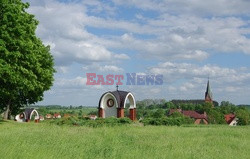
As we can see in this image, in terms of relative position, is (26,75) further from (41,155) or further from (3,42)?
(41,155)

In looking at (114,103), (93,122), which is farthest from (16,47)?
(114,103)

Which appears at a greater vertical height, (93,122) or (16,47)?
(16,47)

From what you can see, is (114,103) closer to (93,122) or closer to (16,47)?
(93,122)

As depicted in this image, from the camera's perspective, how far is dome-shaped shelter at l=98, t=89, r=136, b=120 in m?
45.8

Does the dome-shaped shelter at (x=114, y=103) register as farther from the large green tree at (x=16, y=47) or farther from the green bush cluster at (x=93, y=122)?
the large green tree at (x=16, y=47)

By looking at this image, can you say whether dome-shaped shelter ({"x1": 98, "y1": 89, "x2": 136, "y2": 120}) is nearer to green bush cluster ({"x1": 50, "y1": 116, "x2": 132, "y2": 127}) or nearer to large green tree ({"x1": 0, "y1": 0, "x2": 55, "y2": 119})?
green bush cluster ({"x1": 50, "y1": 116, "x2": 132, "y2": 127})

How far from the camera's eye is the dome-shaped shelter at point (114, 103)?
45812 mm

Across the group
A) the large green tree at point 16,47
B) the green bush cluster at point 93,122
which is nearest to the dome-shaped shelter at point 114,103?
the green bush cluster at point 93,122

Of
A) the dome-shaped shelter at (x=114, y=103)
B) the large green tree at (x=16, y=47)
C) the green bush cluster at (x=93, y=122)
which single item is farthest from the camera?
the dome-shaped shelter at (x=114, y=103)

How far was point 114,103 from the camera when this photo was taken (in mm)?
46469

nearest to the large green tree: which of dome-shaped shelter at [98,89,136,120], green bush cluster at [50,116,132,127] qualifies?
green bush cluster at [50,116,132,127]

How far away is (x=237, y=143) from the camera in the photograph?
17.4 m

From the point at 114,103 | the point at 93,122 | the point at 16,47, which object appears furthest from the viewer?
the point at 114,103

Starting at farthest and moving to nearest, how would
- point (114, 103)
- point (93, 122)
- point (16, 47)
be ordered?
point (114, 103), point (93, 122), point (16, 47)
